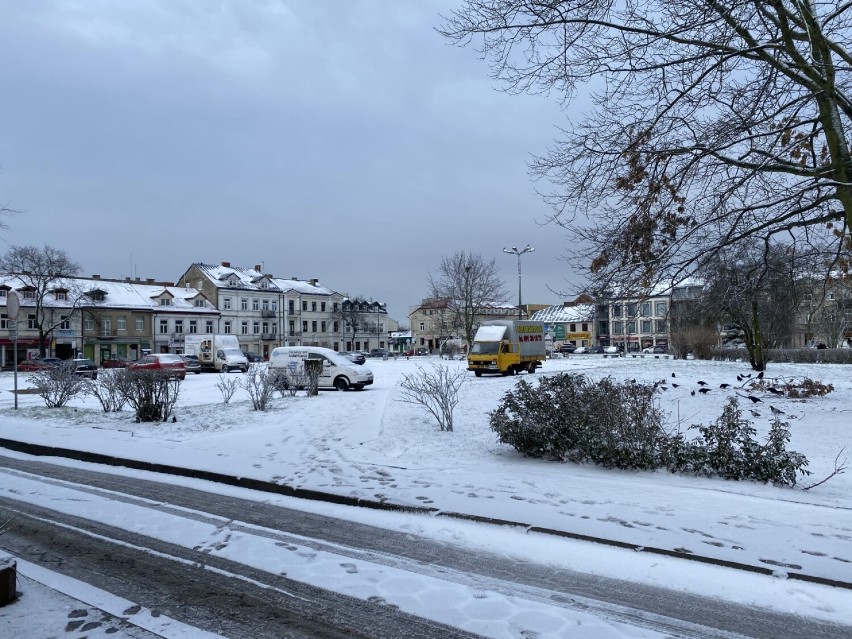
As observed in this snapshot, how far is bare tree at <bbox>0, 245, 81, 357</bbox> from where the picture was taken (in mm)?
58500

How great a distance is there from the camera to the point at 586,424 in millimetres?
9070

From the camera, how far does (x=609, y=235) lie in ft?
38.6

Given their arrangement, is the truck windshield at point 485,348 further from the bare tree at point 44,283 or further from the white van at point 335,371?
the bare tree at point 44,283

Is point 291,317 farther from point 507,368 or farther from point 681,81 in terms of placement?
point 681,81

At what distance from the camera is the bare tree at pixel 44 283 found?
192 feet

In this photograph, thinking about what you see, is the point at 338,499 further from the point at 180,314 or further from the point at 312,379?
the point at 180,314

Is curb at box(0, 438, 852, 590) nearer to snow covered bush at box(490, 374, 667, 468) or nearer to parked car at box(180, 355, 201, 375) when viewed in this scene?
snow covered bush at box(490, 374, 667, 468)

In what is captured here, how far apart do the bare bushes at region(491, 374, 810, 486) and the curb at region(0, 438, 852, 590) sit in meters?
2.98

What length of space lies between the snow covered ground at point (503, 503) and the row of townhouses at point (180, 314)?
52.6 metres

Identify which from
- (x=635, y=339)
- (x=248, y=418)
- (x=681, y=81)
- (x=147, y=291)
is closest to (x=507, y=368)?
(x=248, y=418)

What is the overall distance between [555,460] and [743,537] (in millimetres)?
3737

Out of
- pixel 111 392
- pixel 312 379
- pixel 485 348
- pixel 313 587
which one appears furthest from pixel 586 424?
pixel 485 348

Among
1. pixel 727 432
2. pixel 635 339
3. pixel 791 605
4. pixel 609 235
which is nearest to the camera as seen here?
pixel 791 605

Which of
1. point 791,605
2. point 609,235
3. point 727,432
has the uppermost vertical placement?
point 609,235
